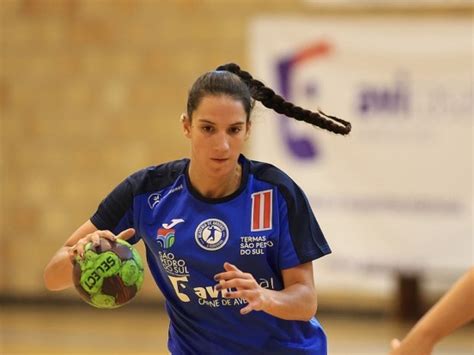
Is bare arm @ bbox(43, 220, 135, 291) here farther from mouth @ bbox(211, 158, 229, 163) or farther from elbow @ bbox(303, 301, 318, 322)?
elbow @ bbox(303, 301, 318, 322)

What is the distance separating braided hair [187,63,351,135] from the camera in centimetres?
430

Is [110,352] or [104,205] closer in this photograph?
[104,205]

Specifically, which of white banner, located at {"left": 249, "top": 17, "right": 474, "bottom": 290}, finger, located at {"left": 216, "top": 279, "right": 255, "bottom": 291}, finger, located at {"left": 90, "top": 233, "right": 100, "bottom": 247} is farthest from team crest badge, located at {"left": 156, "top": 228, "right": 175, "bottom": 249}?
white banner, located at {"left": 249, "top": 17, "right": 474, "bottom": 290}

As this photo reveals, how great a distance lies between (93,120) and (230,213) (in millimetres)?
7322

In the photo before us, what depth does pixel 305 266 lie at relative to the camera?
14.0 feet

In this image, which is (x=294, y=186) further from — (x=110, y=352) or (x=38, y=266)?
(x=38, y=266)

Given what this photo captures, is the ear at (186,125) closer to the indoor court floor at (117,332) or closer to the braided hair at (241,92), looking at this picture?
the braided hair at (241,92)

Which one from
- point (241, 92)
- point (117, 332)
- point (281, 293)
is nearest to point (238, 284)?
point (281, 293)

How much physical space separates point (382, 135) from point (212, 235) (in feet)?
20.8

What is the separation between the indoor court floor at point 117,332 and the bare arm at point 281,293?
470 cm

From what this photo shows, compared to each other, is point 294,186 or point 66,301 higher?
point 294,186

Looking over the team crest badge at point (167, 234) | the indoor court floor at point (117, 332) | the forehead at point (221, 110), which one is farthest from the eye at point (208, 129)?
the indoor court floor at point (117, 332)

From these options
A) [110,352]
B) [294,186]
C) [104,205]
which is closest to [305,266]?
[294,186]

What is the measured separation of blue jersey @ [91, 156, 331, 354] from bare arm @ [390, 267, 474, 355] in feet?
4.28
